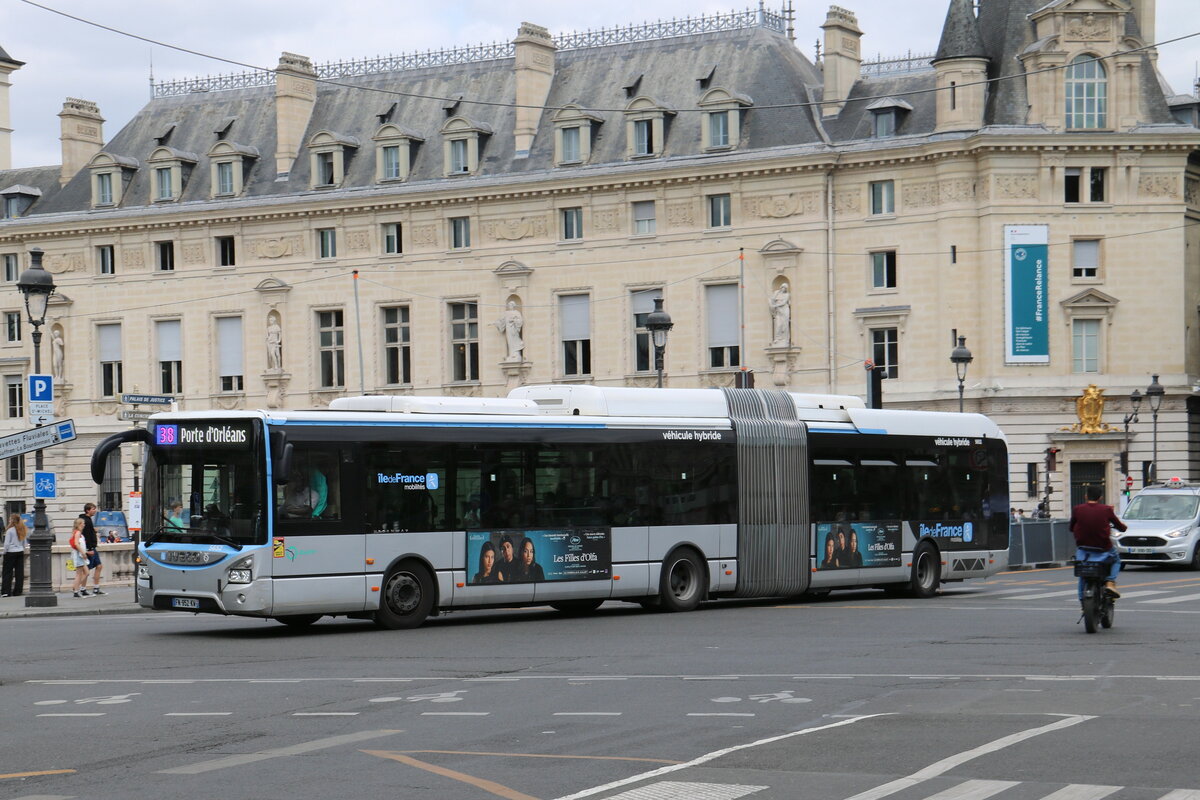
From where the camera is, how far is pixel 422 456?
23703 millimetres

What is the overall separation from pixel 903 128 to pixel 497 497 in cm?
3791

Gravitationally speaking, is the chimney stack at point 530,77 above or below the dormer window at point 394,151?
above

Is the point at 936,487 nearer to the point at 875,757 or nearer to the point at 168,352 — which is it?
the point at 875,757

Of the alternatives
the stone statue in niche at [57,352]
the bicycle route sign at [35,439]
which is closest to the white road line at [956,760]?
the bicycle route sign at [35,439]

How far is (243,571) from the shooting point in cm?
2191

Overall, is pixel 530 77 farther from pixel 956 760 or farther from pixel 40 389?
pixel 956 760

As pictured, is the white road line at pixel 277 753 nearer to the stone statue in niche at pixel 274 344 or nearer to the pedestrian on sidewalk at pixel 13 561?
the pedestrian on sidewalk at pixel 13 561

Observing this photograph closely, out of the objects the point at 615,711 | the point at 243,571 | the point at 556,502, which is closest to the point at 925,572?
the point at 556,502

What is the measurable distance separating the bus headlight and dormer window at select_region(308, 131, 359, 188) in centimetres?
4654

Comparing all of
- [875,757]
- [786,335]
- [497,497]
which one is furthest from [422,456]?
[786,335]

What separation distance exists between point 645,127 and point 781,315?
326 inches

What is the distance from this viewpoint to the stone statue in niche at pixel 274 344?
67375mm

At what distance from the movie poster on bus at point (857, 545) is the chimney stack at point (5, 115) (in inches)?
2379

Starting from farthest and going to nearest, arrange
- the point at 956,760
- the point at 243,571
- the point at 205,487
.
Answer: the point at 205,487 → the point at 243,571 → the point at 956,760
